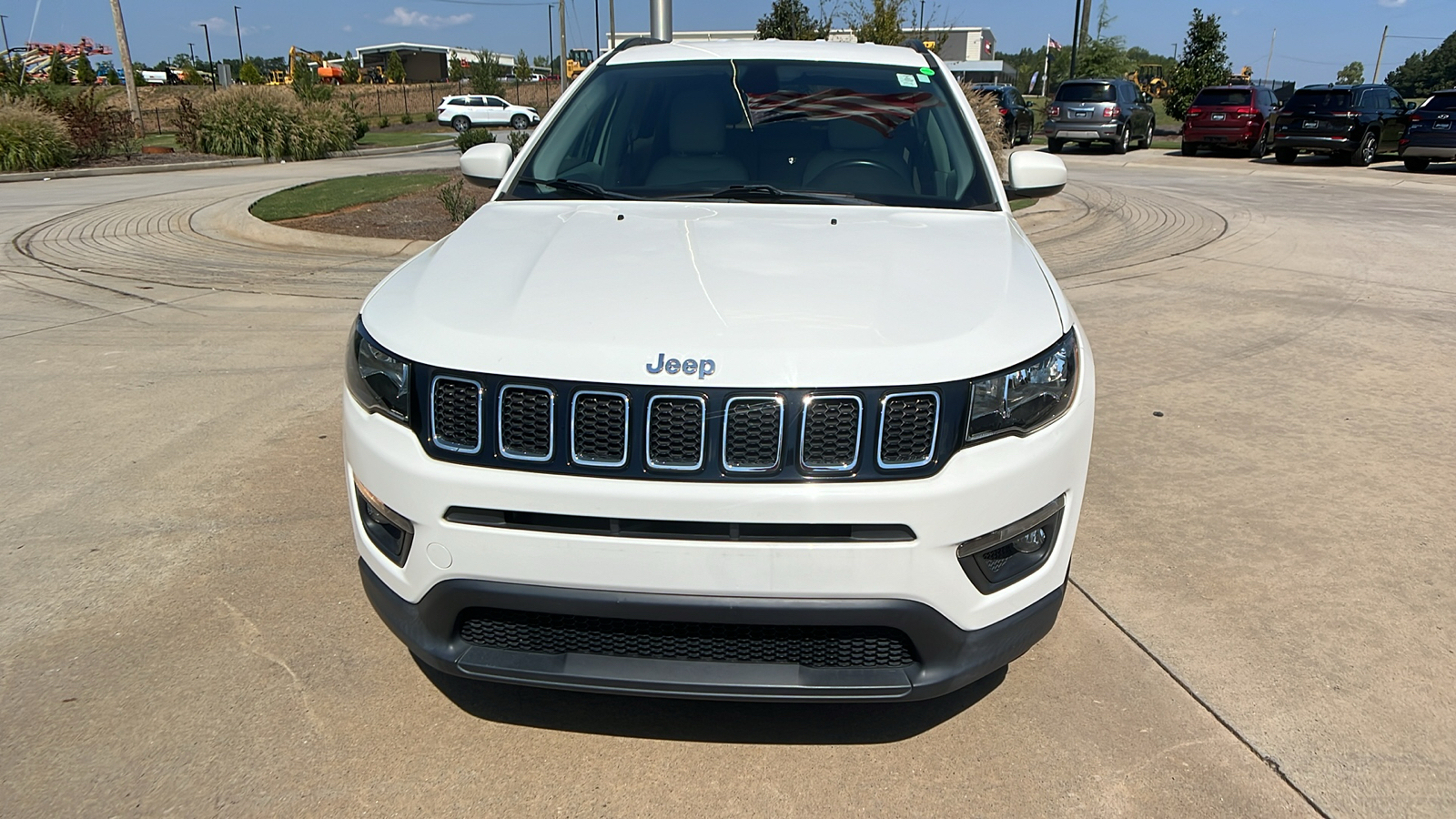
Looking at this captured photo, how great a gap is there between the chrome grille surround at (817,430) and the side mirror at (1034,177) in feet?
6.85

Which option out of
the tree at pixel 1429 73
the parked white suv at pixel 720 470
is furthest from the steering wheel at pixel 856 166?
the tree at pixel 1429 73

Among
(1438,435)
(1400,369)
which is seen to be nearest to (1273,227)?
(1400,369)

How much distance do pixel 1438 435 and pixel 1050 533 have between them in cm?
365

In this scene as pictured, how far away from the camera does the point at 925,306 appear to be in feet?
7.76

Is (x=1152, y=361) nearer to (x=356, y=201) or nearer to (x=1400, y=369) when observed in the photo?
(x=1400, y=369)

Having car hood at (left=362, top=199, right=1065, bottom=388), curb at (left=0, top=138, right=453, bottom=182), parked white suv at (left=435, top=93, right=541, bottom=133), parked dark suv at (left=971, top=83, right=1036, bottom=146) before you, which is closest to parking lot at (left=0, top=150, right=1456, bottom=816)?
car hood at (left=362, top=199, right=1065, bottom=388)

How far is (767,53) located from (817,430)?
8.07 ft

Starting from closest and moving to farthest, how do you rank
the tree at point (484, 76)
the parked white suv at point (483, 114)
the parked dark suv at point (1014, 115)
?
the parked dark suv at point (1014, 115)
the parked white suv at point (483, 114)
the tree at point (484, 76)

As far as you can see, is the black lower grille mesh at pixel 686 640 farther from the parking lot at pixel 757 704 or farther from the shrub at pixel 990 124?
the shrub at pixel 990 124

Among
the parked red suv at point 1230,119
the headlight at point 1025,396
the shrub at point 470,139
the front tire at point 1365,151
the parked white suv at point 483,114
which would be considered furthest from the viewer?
the parked white suv at point 483,114

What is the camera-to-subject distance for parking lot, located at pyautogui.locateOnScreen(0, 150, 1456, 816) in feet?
7.93

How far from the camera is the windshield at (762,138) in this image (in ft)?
11.3

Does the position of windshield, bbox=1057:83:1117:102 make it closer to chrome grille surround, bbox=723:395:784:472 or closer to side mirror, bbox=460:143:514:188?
side mirror, bbox=460:143:514:188

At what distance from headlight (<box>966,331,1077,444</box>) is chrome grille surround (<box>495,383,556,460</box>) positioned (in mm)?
915
